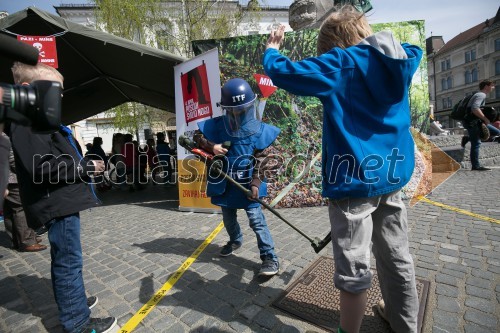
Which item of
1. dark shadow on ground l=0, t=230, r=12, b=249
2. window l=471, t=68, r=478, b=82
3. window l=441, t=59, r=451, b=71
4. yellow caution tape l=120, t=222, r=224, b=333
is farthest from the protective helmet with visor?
window l=441, t=59, r=451, b=71

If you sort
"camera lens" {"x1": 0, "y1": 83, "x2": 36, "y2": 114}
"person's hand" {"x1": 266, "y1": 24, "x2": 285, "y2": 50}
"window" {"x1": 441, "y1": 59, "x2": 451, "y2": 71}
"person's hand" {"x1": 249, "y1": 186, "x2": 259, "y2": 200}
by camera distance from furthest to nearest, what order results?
1. "window" {"x1": 441, "y1": 59, "x2": 451, "y2": 71}
2. "person's hand" {"x1": 249, "y1": 186, "x2": 259, "y2": 200}
3. "person's hand" {"x1": 266, "y1": 24, "x2": 285, "y2": 50}
4. "camera lens" {"x1": 0, "y1": 83, "x2": 36, "y2": 114}

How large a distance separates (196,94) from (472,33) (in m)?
71.8

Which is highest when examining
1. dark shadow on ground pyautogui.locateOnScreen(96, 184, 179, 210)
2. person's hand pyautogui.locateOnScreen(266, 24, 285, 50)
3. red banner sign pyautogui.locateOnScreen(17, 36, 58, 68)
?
red banner sign pyautogui.locateOnScreen(17, 36, 58, 68)

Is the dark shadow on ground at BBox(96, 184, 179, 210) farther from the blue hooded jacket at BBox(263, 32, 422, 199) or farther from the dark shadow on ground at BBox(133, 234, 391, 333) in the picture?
the blue hooded jacket at BBox(263, 32, 422, 199)

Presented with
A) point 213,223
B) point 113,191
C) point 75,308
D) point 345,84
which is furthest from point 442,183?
point 113,191

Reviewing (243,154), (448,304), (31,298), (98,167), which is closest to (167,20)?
(243,154)

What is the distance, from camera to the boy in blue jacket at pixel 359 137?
4.71 feet

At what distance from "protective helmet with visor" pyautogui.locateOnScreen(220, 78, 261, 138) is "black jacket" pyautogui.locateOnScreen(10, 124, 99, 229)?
134 cm

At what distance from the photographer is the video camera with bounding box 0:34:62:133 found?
991 millimetres

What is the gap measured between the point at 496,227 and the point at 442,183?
9.27 ft

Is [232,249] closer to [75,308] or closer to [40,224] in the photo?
[75,308]

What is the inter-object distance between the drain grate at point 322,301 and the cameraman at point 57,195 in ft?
4.76

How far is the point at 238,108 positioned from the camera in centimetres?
275

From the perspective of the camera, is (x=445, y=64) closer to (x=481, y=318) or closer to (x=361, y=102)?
(x=481, y=318)
